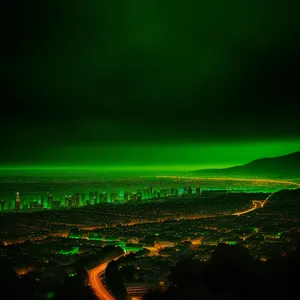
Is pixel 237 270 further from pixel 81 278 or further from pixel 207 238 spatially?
pixel 207 238

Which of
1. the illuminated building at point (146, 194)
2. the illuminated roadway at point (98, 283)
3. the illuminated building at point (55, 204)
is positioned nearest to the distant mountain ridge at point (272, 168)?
the illuminated building at point (146, 194)

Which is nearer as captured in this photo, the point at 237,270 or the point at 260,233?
the point at 237,270

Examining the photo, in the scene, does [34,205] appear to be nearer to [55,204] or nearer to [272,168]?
[55,204]

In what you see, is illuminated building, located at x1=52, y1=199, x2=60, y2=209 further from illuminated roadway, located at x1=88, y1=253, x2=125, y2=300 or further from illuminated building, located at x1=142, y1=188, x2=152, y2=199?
illuminated roadway, located at x1=88, y1=253, x2=125, y2=300

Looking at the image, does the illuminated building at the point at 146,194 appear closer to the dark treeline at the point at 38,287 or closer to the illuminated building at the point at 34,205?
the illuminated building at the point at 34,205

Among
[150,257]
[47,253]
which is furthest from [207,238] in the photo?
[47,253]

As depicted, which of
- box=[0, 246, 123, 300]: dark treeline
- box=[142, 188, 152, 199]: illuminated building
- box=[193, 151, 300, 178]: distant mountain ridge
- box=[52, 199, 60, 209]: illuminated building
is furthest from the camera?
box=[193, 151, 300, 178]: distant mountain ridge

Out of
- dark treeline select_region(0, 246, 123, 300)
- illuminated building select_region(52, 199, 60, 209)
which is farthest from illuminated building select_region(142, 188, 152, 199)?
dark treeline select_region(0, 246, 123, 300)
